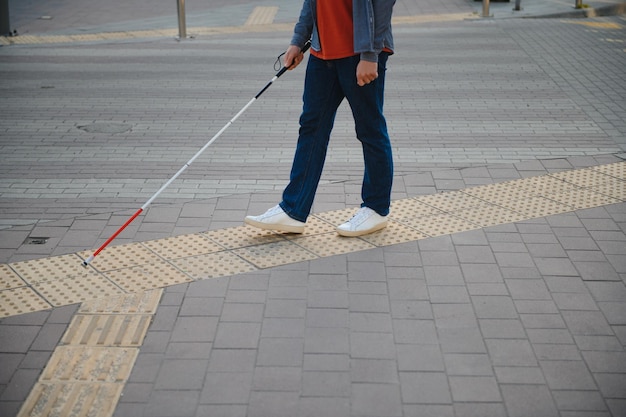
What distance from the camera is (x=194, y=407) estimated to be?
11.4ft

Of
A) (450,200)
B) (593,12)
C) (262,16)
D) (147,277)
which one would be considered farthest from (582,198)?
(593,12)

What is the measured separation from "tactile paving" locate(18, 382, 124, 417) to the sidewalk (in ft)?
0.03

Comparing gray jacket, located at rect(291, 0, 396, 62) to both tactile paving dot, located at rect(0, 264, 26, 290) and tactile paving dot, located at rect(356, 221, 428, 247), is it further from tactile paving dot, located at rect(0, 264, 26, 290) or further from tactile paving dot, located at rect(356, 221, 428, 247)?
tactile paving dot, located at rect(0, 264, 26, 290)

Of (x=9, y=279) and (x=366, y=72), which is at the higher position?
(x=366, y=72)

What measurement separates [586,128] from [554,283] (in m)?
3.32

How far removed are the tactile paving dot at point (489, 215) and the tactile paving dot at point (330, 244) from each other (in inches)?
31.1

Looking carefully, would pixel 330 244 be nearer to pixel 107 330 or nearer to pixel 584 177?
pixel 107 330

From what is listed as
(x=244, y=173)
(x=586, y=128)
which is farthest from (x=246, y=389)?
(x=586, y=128)

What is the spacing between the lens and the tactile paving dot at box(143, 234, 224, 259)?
5.01 metres

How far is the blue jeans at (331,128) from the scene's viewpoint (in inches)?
194

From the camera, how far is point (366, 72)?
15.6 feet

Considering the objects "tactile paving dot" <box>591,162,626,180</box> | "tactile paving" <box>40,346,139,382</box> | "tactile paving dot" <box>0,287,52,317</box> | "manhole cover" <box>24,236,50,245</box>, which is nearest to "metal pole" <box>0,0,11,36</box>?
"manhole cover" <box>24,236,50,245</box>

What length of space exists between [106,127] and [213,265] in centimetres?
328

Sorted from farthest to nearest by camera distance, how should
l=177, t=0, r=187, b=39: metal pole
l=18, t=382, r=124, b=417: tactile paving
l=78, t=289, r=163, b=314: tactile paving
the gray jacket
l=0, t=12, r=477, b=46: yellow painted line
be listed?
1. l=0, t=12, r=477, b=46: yellow painted line
2. l=177, t=0, r=187, b=39: metal pole
3. the gray jacket
4. l=78, t=289, r=163, b=314: tactile paving
5. l=18, t=382, r=124, b=417: tactile paving
